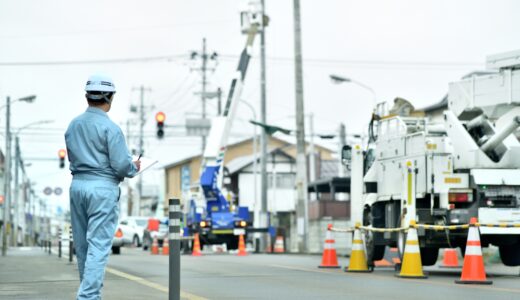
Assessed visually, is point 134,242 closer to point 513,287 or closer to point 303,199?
point 303,199

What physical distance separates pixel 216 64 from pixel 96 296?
221ft

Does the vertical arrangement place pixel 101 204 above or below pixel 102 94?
below

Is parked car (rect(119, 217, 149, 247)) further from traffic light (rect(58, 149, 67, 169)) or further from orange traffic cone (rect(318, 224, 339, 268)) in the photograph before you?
orange traffic cone (rect(318, 224, 339, 268))

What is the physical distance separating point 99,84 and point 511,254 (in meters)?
13.3

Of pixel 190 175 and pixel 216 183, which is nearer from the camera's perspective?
pixel 216 183

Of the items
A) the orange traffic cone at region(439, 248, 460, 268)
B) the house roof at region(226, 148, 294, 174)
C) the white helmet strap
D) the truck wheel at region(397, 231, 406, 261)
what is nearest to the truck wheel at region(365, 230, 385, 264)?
the truck wheel at region(397, 231, 406, 261)

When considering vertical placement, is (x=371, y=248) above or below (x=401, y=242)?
below

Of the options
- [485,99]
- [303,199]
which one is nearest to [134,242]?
[303,199]

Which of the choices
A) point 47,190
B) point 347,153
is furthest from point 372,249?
point 47,190

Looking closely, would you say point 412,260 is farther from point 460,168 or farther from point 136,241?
point 136,241

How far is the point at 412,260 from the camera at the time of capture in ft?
57.4

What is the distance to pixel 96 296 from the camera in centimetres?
771

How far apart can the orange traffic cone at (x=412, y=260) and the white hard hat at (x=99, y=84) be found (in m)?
10.3

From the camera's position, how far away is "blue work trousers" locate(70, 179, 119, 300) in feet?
25.2
